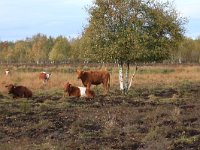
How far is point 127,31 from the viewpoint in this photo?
26953 mm

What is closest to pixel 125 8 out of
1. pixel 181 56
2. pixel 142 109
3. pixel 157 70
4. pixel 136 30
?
pixel 136 30

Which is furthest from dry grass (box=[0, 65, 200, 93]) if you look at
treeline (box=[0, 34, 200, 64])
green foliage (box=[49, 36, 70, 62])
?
treeline (box=[0, 34, 200, 64])

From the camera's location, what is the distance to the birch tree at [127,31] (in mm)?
26969

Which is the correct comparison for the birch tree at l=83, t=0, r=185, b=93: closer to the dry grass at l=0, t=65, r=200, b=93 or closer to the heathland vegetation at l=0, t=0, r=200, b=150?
the heathland vegetation at l=0, t=0, r=200, b=150

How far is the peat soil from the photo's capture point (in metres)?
10.8

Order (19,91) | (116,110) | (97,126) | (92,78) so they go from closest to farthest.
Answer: (97,126)
(116,110)
(19,91)
(92,78)

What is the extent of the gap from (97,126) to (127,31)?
46.3 ft

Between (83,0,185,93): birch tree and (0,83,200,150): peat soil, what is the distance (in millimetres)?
8141

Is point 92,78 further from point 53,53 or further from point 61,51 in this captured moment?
point 61,51

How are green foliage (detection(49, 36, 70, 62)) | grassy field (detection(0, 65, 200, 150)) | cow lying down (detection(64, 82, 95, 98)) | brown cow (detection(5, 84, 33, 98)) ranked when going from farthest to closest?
green foliage (detection(49, 36, 70, 62)) < cow lying down (detection(64, 82, 95, 98)) < brown cow (detection(5, 84, 33, 98)) < grassy field (detection(0, 65, 200, 150))

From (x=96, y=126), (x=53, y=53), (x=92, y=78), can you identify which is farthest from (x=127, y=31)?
(x=53, y=53)


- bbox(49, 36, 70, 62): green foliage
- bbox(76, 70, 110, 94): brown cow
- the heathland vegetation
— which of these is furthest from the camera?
bbox(49, 36, 70, 62): green foliage

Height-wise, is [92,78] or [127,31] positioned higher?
[127,31]

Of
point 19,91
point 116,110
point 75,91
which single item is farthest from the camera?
point 75,91
